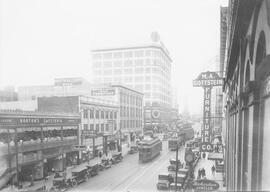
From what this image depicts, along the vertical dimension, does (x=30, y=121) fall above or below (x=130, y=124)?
above

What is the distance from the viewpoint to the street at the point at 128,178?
24156mm

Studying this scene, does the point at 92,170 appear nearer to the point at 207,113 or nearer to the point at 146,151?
the point at 146,151

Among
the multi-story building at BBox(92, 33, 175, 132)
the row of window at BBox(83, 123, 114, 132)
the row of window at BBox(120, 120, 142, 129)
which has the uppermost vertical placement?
the multi-story building at BBox(92, 33, 175, 132)

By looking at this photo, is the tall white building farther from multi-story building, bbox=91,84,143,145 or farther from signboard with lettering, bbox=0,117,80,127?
signboard with lettering, bbox=0,117,80,127

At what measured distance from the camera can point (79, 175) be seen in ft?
85.1

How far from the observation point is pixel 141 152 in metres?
36.2

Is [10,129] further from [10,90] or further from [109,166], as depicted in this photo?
[10,90]

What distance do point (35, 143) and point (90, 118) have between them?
13.7 m

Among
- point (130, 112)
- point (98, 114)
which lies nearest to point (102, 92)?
point (98, 114)

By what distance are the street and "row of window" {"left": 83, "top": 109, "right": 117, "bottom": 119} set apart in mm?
8786

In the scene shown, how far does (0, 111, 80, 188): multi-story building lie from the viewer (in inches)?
915

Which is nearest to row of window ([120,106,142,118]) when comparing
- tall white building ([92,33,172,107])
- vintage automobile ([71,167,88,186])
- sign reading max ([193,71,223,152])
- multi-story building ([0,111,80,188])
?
tall white building ([92,33,172,107])

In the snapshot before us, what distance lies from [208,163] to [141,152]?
8967 millimetres

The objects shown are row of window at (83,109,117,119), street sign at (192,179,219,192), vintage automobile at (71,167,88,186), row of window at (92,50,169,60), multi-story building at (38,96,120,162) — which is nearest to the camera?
street sign at (192,179,219,192)
